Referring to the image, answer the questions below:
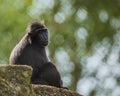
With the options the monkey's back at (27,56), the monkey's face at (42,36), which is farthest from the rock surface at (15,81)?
the monkey's face at (42,36)

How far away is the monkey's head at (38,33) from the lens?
50.2 ft

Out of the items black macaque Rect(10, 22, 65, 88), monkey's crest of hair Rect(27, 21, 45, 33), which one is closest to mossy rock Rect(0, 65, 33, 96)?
black macaque Rect(10, 22, 65, 88)

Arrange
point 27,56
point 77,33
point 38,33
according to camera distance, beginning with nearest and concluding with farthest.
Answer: point 27,56 → point 38,33 → point 77,33

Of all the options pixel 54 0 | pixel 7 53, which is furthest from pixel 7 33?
pixel 54 0

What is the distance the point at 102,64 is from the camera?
34.7 metres

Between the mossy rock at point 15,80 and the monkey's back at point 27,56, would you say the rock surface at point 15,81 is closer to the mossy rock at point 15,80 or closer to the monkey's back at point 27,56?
the mossy rock at point 15,80

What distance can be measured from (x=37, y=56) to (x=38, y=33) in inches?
25.3

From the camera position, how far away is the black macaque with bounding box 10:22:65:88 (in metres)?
14.5

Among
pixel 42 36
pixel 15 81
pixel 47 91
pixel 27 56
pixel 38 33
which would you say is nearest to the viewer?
pixel 15 81

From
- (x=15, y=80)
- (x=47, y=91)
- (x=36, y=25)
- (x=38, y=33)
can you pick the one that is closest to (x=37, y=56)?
(x=38, y=33)

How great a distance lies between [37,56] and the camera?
15086 mm

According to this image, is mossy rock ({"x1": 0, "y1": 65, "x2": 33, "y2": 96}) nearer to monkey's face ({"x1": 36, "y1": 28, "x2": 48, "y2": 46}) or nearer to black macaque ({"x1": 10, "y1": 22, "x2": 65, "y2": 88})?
black macaque ({"x1": 10, "y1": 22, "x2": 65, "y2": 88})

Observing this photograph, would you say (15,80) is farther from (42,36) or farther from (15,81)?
(42,36)

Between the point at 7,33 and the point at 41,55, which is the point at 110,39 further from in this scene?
the point at 41,55
